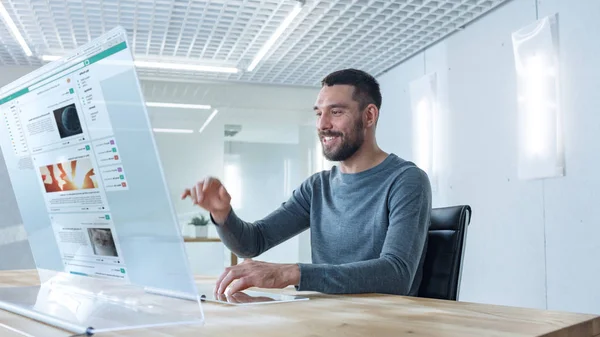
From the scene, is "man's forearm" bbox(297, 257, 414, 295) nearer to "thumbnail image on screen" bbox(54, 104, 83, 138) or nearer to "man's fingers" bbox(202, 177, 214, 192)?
"man's fingers" bbox(202, 177, 214, 192)

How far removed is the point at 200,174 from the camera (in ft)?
17.2

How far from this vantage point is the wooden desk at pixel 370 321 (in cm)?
74

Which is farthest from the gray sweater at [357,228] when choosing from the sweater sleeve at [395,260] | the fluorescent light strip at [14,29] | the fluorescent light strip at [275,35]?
the fluorescent light strip at [14,29]

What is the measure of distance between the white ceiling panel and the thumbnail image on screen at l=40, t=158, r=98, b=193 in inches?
103

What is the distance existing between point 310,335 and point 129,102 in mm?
377

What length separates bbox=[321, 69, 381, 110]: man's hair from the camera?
201 centimetres

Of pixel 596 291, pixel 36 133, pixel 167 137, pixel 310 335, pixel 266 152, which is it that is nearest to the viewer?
pixel 310 335

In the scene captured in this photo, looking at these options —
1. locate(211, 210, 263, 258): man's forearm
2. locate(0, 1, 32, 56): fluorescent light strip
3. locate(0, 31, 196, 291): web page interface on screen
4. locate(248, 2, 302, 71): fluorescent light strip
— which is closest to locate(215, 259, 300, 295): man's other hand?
locate(0, 31, 196, 291): web page interface on screen

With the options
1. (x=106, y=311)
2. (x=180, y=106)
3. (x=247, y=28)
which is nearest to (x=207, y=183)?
(x=106, y=311)

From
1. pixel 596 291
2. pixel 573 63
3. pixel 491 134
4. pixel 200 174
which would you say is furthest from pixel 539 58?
pixel 200 174

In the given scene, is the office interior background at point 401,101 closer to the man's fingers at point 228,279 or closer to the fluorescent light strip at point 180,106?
the fluorescent light strip at point 180,106

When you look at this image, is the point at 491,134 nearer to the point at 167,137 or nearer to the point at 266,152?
the point at 266,152

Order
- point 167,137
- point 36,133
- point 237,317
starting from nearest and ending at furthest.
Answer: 1. point 237,317
2. point 36,133
3. point 167,137

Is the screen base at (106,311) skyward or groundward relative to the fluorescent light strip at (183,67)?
groundward
